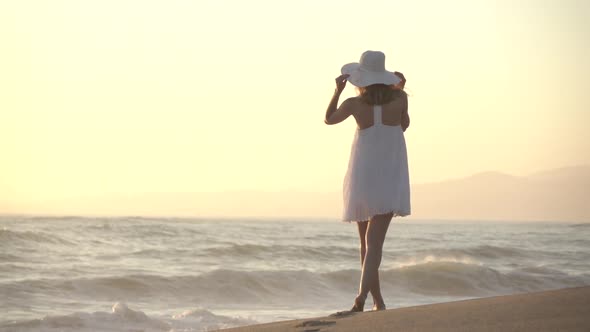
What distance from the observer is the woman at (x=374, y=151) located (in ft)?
18.8

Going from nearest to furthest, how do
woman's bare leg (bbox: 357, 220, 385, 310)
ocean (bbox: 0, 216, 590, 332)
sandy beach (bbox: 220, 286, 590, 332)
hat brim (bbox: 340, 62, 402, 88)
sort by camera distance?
1. sandy beach (bbox: 220, 286, 590, 332)
2. hat brim (bbox: 340, 62, 402, 88)
3. woman's bare leg (bbox: 357, 220, 385, 310)
4. ocean (bbox: 0, 216, 590, 332)

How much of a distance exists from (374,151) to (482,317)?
5.43 ft

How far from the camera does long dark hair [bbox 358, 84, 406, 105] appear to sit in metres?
5.72

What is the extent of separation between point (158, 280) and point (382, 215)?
811 cm

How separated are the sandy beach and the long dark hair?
140 centimetres

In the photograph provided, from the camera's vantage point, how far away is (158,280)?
13.4m

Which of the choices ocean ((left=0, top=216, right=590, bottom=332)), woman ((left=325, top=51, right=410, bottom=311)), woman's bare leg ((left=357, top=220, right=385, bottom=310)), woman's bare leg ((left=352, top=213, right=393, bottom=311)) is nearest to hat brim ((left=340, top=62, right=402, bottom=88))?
woman ((left=325, top=51, right=410, bottom=311))

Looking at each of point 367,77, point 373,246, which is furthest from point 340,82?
point 373,246

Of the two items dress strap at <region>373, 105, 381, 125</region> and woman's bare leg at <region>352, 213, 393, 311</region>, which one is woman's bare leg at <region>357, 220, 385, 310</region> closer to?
woman's bare leg at <region>352, 213, 393, 311</region>

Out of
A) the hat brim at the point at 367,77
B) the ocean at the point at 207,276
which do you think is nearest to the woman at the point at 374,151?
the hat brim at the point at 367,77

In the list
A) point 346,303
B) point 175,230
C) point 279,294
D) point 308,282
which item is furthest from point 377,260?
point 175,230

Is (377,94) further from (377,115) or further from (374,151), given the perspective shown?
(374,151)

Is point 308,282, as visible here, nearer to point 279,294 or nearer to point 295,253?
point 279,294

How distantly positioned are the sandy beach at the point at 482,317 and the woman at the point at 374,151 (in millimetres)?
804
